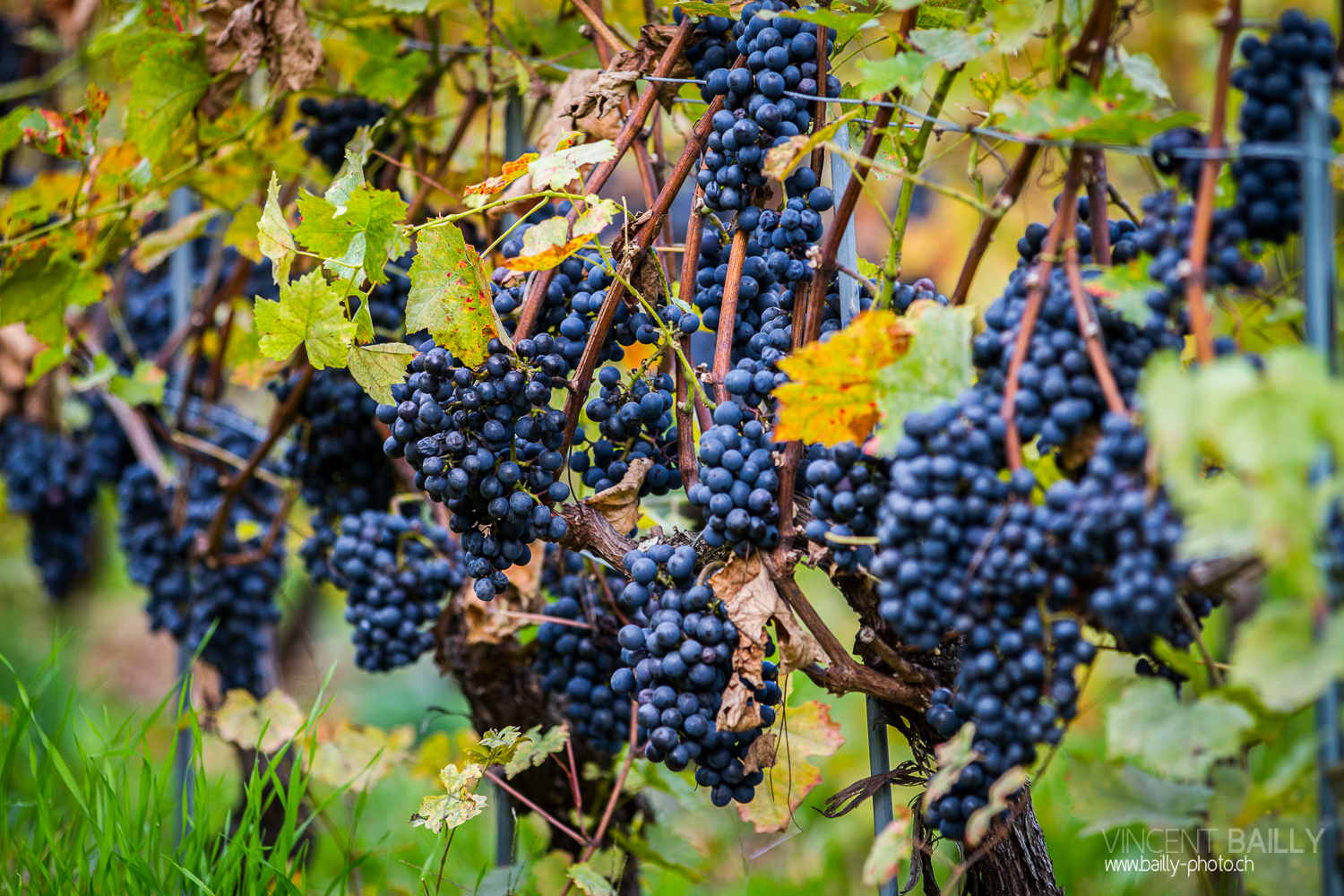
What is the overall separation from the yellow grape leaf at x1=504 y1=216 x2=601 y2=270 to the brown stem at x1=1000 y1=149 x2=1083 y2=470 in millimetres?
410

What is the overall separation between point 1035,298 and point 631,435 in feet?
1.60

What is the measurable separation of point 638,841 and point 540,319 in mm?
852

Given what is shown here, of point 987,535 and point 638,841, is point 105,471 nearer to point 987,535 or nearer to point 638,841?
point 638,841

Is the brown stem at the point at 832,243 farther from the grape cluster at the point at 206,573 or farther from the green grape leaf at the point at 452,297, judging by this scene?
the grape cluster at the point at 206,573

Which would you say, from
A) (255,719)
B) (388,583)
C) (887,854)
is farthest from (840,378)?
(255,719)

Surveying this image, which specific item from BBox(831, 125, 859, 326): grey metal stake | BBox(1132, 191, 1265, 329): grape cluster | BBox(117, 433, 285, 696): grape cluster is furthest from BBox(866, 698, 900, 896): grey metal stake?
BBox(117, 433, 285, 696): grape cluster

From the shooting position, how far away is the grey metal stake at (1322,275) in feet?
2.25

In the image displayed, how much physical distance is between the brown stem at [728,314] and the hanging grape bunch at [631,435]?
3.4 inches

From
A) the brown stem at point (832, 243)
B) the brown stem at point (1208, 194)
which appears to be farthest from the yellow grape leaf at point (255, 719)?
the brown stem at point (1208, 194)

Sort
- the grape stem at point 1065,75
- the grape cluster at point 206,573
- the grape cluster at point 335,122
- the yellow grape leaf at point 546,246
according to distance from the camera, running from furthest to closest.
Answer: the grape cluster at point 206,573
the grape cluster at point 335,122
the yellow grape leaf at point 546,246
the grape stem at point 1065,75

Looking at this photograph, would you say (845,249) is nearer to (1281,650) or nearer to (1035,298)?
(1035,298)

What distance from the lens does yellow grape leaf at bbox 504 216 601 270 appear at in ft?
3.06

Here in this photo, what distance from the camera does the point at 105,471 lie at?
7.65 feet

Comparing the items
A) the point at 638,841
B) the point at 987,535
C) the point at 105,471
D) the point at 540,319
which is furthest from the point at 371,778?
the point at 105,471
